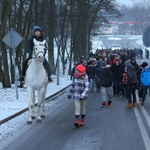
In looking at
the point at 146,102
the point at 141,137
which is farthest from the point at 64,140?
the point at 146,102

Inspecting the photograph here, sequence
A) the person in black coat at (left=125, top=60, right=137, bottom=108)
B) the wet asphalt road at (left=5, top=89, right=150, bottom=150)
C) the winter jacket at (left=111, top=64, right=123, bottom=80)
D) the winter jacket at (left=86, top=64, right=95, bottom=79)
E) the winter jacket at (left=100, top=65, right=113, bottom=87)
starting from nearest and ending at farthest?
the wet asphalt road at (left=5, top=89, right=150, bottom=150)
the person in black coat at (left=125, top=60, right=137, bottom=108)
the winter jacket at (left=100, top=65, right=113, bottom=87)
the winter jacket at (left=111, top=64, right=123, bottom=80)
the winter jacket at (left=86, top=64, right=95, bottom=79)

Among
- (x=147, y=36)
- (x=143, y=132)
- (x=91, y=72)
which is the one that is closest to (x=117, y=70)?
(x=91, y=72)

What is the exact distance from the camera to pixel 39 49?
44.1 ft

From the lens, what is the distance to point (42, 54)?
13.3 m

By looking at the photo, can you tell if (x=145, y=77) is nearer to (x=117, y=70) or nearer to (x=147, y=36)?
(x=117, y=70)

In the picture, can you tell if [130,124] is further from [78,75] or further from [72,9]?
[72,9]

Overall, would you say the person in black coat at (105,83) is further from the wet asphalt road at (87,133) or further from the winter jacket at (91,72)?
the winter jacket at (91,72)

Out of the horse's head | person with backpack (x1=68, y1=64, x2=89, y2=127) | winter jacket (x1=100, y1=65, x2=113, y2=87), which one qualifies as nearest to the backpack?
winter jacket (x1=100, y1=65, x2=113, y2=87)

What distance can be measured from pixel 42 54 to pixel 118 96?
10958mm

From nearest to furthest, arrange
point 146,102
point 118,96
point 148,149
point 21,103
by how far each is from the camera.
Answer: point 148,149, point 21,103, point 146,102, point 118,96

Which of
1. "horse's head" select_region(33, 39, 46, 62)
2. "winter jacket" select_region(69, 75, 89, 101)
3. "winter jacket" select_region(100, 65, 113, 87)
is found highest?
"horse's head" select_region(33, 39, 46, 62)

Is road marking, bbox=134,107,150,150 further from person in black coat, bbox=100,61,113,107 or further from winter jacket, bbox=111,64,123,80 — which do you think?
winter jacket, bbox=111,64,123,80

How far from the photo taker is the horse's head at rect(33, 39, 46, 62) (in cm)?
1333

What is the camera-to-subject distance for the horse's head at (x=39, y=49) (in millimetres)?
13328
